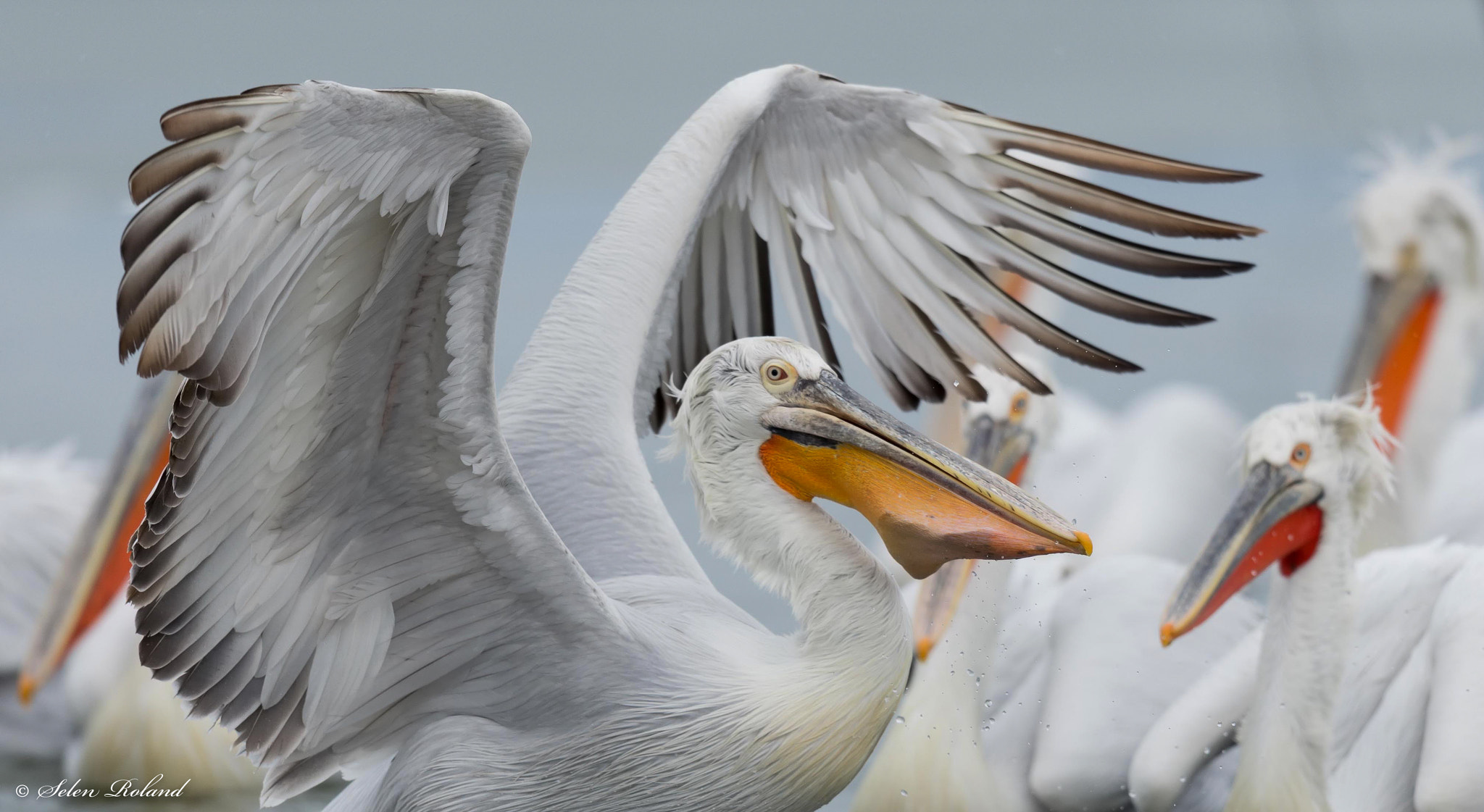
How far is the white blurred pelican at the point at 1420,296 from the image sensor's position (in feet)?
15.5

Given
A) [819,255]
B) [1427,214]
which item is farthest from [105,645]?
[1427,214]

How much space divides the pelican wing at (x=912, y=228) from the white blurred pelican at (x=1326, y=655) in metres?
0.66

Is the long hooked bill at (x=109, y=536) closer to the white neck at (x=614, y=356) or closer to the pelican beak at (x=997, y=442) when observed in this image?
the white neck at (x=614, y=356)

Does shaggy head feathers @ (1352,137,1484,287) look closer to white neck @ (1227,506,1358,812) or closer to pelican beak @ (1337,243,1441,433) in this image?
pelican beak @ (1337,243,1441,433)

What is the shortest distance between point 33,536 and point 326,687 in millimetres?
2617

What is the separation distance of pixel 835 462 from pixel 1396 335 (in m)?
3.02

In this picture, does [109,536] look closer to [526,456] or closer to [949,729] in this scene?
[526,456]

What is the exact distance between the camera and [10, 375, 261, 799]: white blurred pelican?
Answer: 4242 millimetres

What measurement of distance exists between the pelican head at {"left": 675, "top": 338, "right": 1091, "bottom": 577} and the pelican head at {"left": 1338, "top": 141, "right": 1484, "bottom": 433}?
2.84 m

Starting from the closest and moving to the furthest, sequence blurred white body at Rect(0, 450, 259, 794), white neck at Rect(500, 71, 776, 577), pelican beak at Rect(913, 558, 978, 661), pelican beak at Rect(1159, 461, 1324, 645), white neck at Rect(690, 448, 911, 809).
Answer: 1. white neck at Rect(690, 448, 911, 809)
2. white neck at Rect(500, 71, 776, 577)
3. pelican beak at Rect(1159, 461, 1324, 645)
4. pelican beak at Rect(913, 558, 978, 661)
5. blurred white body at Rect(0, 450, 259, 794)

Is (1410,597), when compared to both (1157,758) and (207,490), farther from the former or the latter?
(207,490)

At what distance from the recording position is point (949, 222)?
3.17 meters

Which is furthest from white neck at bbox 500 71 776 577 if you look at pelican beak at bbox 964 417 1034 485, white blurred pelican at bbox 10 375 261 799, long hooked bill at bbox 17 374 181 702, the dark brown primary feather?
long hooked bill at bbox 17 374 181 702

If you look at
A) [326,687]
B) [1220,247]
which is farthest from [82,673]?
[1220,247]
